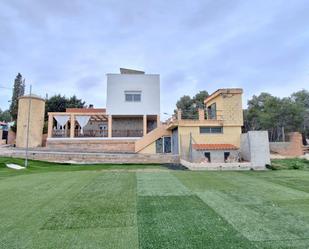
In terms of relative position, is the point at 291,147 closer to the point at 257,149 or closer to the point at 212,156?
the point at 257,149

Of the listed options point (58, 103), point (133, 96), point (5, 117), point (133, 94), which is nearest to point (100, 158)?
point (133, 96)

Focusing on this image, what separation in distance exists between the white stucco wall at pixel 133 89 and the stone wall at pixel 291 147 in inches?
463

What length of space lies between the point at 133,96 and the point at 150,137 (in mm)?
5937

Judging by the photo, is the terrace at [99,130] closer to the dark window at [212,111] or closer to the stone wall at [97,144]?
the stone wall at [97,144]

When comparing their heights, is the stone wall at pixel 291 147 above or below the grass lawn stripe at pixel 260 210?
above

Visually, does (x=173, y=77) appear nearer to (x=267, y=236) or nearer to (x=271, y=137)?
(x=271, y=137)

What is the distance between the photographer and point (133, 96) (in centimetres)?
2403

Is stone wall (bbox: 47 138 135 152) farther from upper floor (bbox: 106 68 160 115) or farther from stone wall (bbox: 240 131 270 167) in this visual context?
stone wall (bbox: 240 131 270 167)

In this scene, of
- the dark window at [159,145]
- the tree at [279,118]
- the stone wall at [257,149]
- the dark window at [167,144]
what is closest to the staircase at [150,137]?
the dark window at [159,145]

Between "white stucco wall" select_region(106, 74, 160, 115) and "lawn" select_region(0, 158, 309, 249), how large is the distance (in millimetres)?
16363

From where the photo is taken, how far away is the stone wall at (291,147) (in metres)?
21.0

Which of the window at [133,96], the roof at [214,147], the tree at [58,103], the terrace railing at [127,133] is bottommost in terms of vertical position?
the roof at [214,147]

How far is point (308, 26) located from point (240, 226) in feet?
45.7

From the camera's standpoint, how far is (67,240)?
11.8 ft
